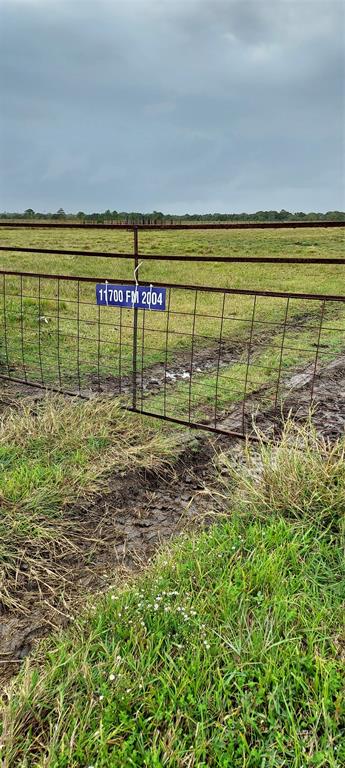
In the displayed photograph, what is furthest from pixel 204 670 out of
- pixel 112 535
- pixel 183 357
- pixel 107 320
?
pixel 107 320

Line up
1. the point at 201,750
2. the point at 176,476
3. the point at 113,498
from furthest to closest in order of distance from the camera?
the point at 176,476
the point at 113,498
the point at 201,750

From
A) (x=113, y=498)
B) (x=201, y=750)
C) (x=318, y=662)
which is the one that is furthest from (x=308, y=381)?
(x=201, y=750)

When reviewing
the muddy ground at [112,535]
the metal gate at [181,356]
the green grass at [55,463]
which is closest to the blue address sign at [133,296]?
the metal gate at [181,356]

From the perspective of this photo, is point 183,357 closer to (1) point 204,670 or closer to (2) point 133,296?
(2) point 133,296

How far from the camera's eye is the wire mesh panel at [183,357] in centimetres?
461

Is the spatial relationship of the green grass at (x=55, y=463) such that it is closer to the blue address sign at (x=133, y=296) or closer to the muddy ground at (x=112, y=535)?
the muddy ground at (x=112, y=535)

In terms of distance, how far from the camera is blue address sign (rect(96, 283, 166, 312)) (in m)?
4.00

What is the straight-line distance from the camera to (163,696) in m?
1.70

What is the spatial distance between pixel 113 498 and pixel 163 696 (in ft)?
5.58

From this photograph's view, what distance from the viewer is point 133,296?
13.4 feet

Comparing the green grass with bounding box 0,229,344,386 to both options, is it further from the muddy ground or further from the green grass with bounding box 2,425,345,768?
the green grass with bounding box 2,425,345,768

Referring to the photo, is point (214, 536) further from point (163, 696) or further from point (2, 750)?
point (2, 750)

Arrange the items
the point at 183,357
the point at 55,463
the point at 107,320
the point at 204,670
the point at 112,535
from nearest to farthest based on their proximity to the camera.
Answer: the point at 204,670
the point at 112,535
the point at 55,463
the point at 183,357
the point at 107,320

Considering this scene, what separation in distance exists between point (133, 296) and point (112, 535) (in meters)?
1.95
